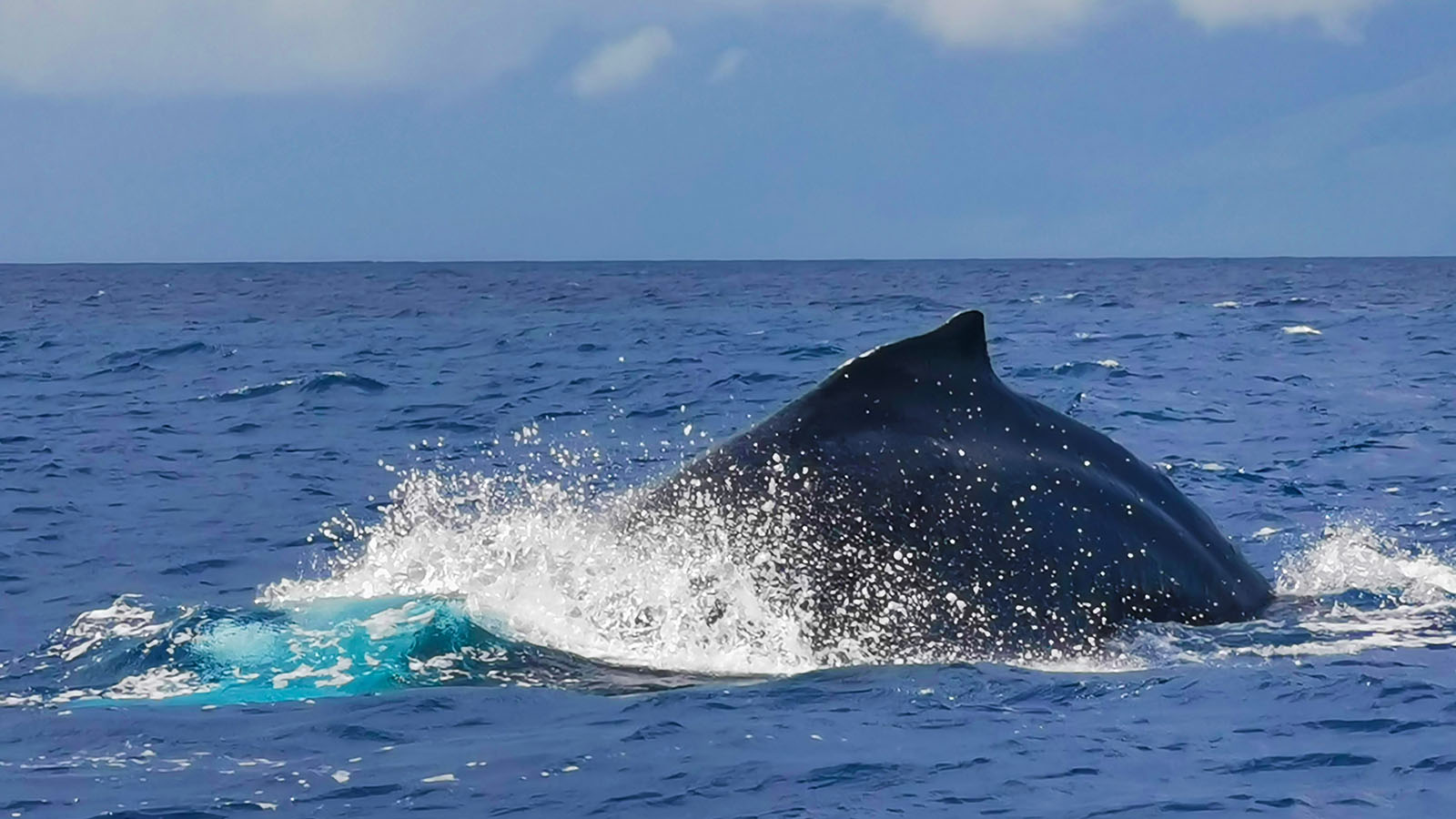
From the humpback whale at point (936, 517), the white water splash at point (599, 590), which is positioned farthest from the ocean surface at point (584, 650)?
the humpback whale at point (936, 517)

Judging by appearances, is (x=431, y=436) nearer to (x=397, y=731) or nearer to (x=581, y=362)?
(x=581, y=362)

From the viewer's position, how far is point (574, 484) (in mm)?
15516

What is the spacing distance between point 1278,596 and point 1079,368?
19.3 m

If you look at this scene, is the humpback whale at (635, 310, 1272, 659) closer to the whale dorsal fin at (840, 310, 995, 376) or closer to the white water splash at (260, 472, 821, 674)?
the whale dorsal fin at (840, 310, 995, 376)

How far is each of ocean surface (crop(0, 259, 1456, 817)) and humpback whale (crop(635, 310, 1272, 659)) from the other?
0.67 feet

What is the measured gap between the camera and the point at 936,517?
830cm

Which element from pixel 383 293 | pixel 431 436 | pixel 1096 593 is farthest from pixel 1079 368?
pixel 383 293

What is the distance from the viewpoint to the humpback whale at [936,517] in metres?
8.16

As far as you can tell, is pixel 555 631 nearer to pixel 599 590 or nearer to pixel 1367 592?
pixel 599 590

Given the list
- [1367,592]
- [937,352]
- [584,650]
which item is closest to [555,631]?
[584,650]

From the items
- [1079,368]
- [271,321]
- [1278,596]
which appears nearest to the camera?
[1278,596]

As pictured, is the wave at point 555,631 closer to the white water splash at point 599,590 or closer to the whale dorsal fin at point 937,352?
the white water splash at point 599,590

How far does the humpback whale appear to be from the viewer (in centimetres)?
816

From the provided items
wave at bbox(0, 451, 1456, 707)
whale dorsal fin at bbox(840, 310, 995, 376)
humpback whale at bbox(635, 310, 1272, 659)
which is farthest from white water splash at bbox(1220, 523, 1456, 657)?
whale dorsal fin at bbox(840, 310, 995, 376)
